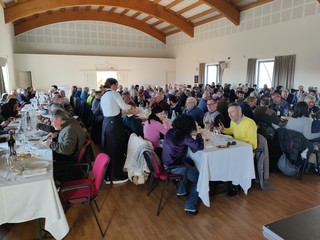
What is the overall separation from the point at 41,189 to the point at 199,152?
178 centimetres

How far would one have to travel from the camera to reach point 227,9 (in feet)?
38.3

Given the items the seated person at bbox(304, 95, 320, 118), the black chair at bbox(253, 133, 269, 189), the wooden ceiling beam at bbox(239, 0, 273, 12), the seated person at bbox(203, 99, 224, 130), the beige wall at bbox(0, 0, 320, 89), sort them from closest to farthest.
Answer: the black chair at bbox(253, 133, 269, 189)
the seated person at bbox(203, 99, 224, 130)
the seated person at bbox(304, 95, 320, 118)
the beige wall at bbox(0, 0, 320, 89)
the wooden ceiling beam at bbox(239, 0, 273, 12)

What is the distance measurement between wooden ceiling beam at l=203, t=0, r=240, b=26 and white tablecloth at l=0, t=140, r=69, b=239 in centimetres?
1099

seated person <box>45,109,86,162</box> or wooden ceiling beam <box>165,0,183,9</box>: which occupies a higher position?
wooden ceiling beam <box>165,0,183,9</box>

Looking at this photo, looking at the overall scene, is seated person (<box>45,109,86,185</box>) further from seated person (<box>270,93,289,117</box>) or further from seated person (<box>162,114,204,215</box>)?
seated person (<box>270,93,289,117</box>)

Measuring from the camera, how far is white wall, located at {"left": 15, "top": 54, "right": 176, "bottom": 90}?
14.7 metres

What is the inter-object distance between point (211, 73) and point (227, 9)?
4113 mm

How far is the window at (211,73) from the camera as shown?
14523 mm

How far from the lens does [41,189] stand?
219cm

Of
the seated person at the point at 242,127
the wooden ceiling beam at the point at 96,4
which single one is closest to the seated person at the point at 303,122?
the seated person at the point at 242,127

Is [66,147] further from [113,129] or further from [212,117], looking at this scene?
[212,117]

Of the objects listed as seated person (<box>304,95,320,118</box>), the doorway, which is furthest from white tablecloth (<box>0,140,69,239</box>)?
the doorway

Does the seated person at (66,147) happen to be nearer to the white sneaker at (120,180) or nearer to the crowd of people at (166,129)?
the crowd of people at (166,129)

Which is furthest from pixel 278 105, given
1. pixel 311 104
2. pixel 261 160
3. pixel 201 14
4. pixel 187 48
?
pixel 187 48
